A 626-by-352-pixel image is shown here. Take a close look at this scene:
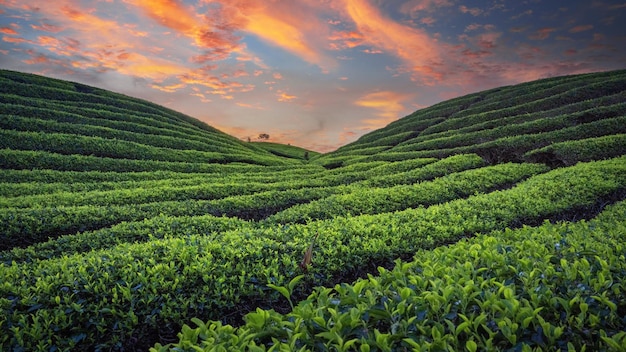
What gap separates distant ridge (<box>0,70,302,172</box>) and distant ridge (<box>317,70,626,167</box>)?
45.1 feet

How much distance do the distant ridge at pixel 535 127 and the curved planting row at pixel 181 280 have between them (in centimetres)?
1531

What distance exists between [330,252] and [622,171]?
12.8 m

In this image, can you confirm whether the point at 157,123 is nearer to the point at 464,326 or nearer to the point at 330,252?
the point at 330,252

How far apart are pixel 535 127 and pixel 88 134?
3503cm

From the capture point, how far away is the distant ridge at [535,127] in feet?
67.4

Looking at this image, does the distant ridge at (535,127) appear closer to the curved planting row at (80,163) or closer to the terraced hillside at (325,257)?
the terraced hillside at (325,257)

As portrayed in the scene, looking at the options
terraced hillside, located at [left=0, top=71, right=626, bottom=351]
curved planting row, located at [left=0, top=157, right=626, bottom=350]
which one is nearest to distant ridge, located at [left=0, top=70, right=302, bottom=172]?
terraced hillside, located at [left=0, top=71, right=626, bottom=351]

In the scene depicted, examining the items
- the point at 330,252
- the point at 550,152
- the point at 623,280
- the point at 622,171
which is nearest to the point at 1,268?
the point at 330,252

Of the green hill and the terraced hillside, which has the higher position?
the green hill

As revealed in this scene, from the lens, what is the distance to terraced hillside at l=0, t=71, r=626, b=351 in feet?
10.3

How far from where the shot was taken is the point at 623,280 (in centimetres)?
354

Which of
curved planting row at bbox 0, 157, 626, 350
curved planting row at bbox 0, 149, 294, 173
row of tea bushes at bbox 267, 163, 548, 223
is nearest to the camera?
curved planting row at bbox 0, 157, 626, 350

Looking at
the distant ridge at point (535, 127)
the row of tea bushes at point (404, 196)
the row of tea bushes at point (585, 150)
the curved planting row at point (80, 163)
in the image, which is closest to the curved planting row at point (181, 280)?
the row of tea bushes at point (404, 196)

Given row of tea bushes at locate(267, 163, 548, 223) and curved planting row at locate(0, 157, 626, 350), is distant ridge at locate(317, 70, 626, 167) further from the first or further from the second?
curved planting row at locate(0, 157, 626, 350)
